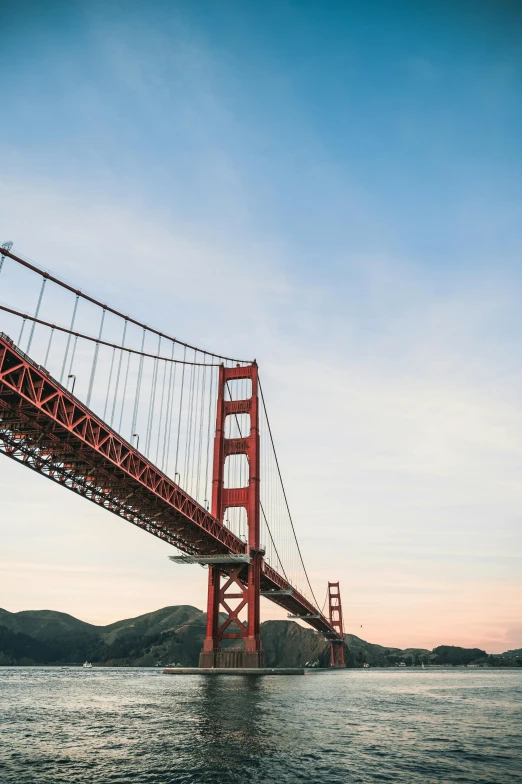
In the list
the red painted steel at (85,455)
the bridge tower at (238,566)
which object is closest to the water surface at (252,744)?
the red painted steel at (85,455)

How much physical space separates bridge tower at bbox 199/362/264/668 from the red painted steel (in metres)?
5.98

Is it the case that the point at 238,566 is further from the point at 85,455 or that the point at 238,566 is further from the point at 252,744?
the point at 252,744

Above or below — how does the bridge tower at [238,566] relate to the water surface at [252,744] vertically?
above

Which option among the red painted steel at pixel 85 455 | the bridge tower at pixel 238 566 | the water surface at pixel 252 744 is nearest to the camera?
the water surface at pixel 252 744

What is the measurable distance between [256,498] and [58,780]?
128 feet

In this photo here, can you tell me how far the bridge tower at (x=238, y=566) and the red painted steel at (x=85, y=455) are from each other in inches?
236

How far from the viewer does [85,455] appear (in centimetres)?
2727

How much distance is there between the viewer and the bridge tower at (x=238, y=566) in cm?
4603

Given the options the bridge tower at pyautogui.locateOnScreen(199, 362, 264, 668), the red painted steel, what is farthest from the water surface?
the bridge tower at pyautogui.locateOnScreen(199, 362, 264, 668)

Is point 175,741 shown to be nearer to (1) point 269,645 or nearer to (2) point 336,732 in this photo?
(2) point 336,732

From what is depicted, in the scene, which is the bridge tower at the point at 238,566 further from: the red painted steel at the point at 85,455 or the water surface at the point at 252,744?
the water surface at the point at 252,744

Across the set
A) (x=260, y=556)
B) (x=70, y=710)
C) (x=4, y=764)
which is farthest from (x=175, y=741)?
(x=260, y=556)

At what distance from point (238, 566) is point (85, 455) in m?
23.5

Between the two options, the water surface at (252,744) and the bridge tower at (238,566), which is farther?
the bridge tower at (238,566)
